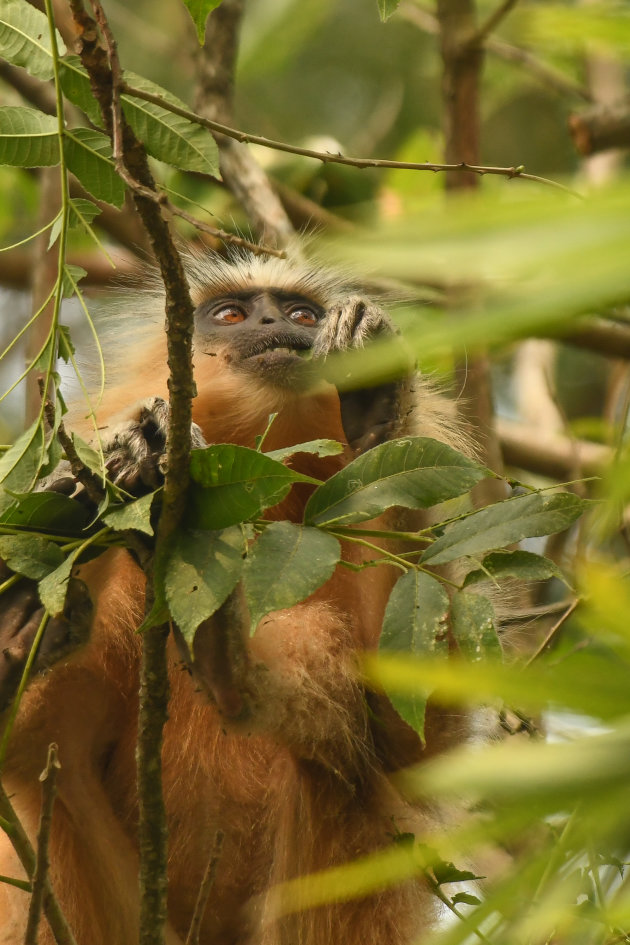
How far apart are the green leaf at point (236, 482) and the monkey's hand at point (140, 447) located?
241 millimetres

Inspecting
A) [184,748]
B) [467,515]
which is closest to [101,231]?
[184,748]

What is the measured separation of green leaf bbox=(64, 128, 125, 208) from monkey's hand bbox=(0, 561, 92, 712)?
882 mm

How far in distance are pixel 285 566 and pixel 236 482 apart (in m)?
0.19

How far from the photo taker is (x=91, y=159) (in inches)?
83.9

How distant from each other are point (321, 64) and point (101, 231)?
621cm

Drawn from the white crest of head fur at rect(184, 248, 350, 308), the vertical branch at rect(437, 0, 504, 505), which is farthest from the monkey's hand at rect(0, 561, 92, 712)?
the vertical branch at rect(437, 0, 504, 505)

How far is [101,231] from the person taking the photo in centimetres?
604

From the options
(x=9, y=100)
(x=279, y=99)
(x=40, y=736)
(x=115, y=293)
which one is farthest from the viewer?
(x=279, y=99)

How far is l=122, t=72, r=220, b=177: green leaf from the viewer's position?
2.13m

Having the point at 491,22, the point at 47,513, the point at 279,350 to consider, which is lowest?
the point at 47,513

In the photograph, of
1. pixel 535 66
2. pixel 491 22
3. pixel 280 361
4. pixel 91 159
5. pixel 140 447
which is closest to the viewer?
pixel 91 159

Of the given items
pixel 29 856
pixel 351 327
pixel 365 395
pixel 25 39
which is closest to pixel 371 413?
pixel 365 395

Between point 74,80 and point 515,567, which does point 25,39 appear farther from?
point 515,567

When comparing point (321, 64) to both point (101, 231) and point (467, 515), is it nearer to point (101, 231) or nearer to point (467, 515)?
point (101, 231)
